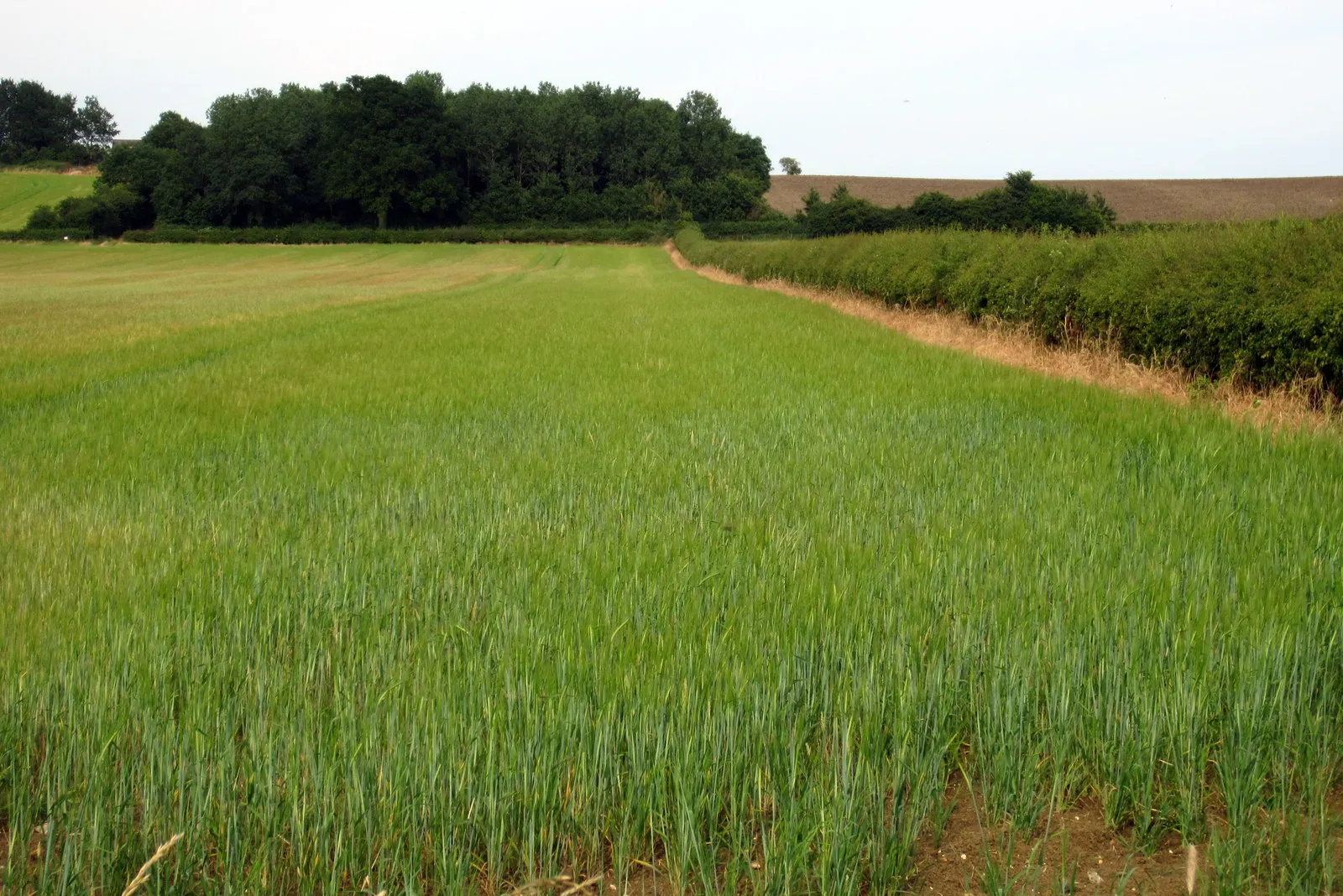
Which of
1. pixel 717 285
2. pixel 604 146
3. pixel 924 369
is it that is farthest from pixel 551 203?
pixel 924 369

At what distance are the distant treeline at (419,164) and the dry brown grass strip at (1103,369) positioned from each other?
66.7 m

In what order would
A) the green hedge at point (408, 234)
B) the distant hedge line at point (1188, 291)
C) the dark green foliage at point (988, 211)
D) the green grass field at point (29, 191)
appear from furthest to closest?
the green grass field at point (29, 191), the green hedge at point (408, 234), the dark green foliage at point (988, 211), the distant hedge line at point (1188, 291)

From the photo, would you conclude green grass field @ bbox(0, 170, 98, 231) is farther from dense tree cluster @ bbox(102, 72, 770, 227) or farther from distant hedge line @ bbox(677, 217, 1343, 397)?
distant hedge line @ bbox(677, 217, 1343, 397)

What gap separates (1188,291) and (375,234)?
7274 centimetres

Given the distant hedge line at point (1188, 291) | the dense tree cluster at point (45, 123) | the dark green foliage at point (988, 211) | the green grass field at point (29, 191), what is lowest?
the distant hedge line at point (1188, 291)

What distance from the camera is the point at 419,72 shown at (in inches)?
4478

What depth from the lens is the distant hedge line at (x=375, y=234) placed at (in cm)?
7175

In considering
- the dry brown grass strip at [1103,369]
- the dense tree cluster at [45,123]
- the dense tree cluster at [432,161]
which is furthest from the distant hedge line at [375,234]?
the dry brown grass strip at [1103,369]

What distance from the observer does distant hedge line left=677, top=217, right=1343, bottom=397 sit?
877cm

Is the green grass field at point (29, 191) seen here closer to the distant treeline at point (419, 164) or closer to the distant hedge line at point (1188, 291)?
the distant treeline at point (419, 164)

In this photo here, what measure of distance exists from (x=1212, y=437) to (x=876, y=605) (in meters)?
4.38

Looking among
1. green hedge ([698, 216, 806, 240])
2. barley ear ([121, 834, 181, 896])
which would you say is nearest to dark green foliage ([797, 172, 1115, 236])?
green hedge ([698, 216, 806, 240])

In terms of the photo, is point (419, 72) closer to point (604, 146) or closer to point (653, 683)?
point (604, 146)

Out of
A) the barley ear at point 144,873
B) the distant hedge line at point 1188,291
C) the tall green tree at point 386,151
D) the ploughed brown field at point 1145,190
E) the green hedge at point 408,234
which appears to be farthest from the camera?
the tall green tree at point 386,151
